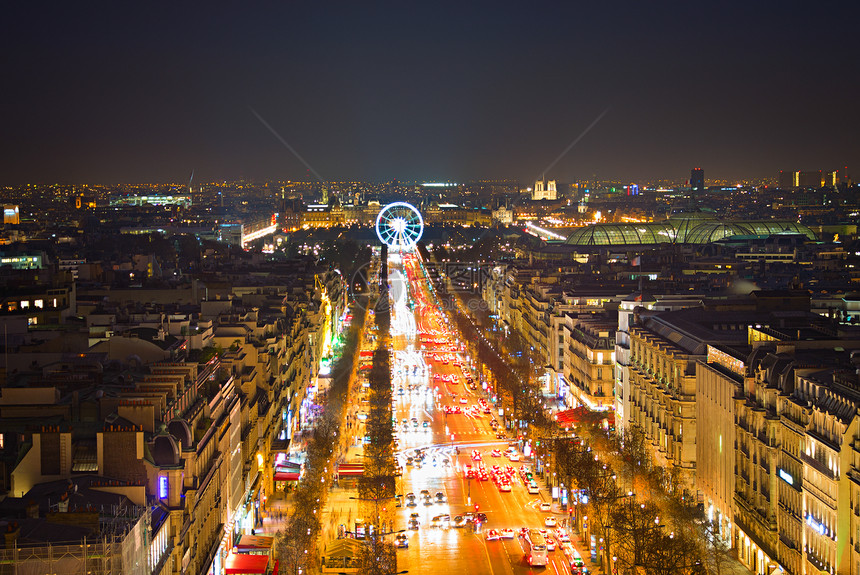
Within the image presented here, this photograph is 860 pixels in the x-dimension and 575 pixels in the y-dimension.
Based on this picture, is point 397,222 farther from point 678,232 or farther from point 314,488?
point 314,488

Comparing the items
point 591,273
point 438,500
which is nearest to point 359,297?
point 591,273

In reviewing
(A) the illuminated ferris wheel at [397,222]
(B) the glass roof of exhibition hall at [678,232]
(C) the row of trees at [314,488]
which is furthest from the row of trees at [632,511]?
(B) the glass roof of exhibition hall at [678,232]

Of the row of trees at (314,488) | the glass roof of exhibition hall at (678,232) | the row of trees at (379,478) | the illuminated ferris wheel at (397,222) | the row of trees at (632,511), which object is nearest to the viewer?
the row of trees at (632,511)

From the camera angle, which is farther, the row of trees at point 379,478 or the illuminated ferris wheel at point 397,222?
the illuminated ferris wheel at point 397,222

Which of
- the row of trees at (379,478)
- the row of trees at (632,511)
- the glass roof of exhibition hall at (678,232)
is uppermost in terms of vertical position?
the glass roof of exhibition hall at (678,232)

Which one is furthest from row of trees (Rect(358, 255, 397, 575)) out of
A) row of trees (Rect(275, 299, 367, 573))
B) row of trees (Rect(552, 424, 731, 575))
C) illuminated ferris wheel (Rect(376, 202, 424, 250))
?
illuminated ferris wheel (Rect(376, 202, 424, 250))

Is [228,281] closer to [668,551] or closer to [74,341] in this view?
[74,341]

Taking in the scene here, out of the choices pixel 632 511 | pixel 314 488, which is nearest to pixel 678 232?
pixel 314 488

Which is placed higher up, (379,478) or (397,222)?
(397,222)

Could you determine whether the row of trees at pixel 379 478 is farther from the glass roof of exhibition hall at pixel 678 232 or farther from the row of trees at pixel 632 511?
the glass roof of exhibition hall at pixel 678 232

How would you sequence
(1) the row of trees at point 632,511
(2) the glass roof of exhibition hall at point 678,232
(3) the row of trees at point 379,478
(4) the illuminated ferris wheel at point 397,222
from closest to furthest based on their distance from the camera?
(1) the row of trees at point 632,511 → (3) the row of trees at point 379,478 → (4) the illuminated ferris wheel at point 397,222 → (2) the glass roof of exhibition hall at point 678,232
